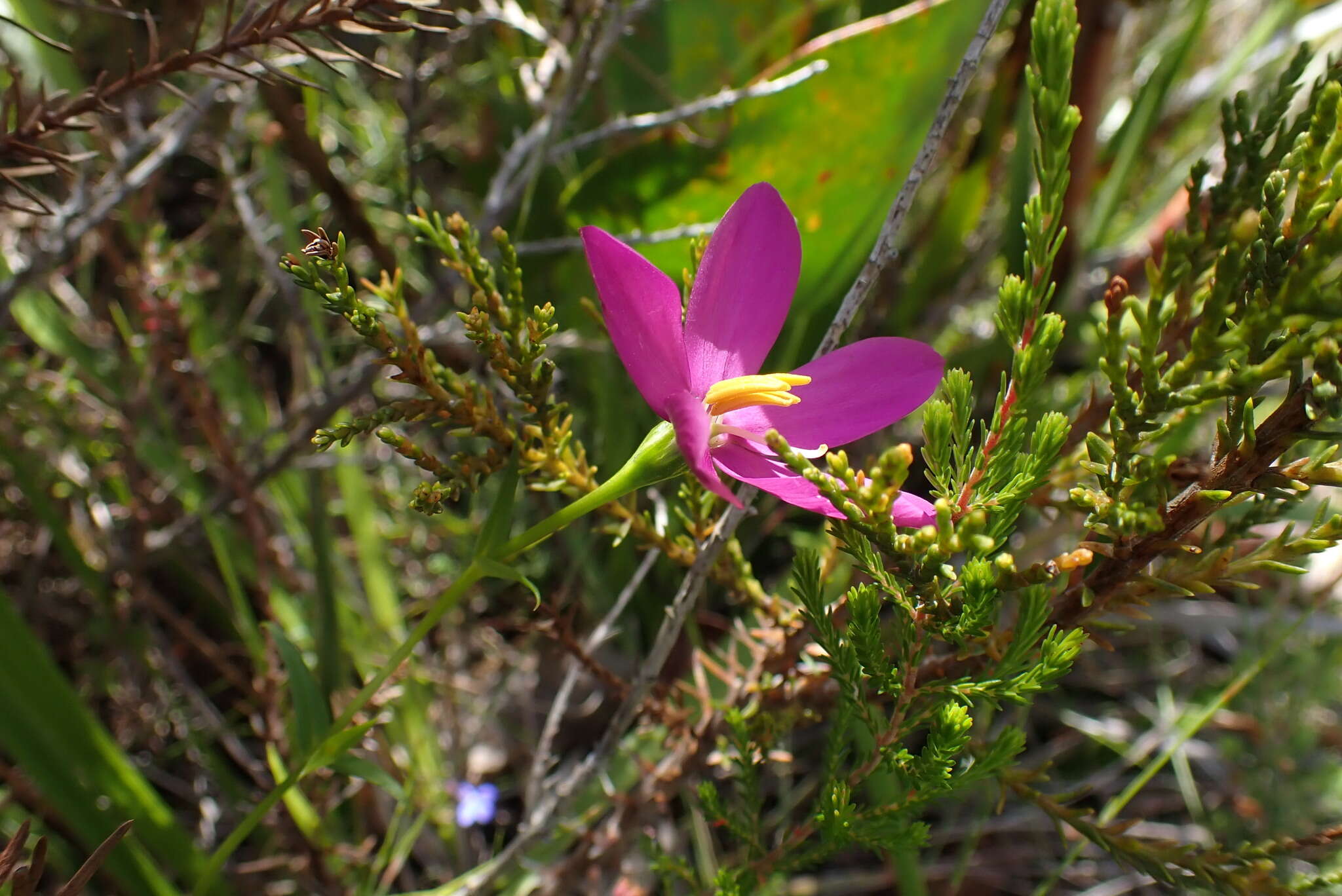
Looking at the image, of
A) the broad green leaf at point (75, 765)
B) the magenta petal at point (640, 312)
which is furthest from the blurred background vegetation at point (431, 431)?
the magenta petal at point (640, 312)

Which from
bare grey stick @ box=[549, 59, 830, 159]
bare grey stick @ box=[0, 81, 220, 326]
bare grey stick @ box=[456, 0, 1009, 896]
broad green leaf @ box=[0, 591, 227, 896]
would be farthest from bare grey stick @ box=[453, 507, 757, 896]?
bare grey stick @ box=[0, 81, 220, 326]

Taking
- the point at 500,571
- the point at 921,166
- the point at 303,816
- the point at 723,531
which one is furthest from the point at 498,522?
the point at 303,816

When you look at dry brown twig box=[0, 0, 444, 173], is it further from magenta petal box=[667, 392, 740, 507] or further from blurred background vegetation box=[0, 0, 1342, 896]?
magenta petal box=[667, 392, 740, 507]

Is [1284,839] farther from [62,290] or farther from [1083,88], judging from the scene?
[62,290]

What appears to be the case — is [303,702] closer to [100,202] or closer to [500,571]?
[500,571]

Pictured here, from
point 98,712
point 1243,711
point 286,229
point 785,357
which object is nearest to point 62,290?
point 286,229

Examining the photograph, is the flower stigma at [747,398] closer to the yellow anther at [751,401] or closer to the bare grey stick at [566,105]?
the yellow anther at [751,401]
